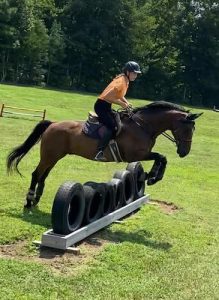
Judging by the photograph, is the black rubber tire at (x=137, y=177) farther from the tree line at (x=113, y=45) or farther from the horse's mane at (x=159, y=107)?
the tree line at (x=113, y=45)

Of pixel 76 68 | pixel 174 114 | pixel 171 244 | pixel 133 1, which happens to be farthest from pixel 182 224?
pixel 133 1

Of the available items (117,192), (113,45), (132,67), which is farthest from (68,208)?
(113,45)

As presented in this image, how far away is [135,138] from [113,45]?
183 ft

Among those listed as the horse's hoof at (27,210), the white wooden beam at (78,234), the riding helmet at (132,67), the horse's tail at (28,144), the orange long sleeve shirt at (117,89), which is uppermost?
Result: the riding helmet at (132,67)

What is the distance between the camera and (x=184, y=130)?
9359mm

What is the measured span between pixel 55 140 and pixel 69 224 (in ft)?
7.88

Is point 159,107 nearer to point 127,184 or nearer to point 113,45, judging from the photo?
point 127,184

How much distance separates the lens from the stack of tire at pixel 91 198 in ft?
25.1

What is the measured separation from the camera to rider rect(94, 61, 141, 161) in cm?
905

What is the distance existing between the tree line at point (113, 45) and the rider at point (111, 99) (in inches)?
1829

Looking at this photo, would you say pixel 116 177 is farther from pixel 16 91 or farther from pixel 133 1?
pixel 133 1

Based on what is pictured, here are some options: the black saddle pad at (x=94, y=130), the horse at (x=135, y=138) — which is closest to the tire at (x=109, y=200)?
the horse at (x=135, y=138)

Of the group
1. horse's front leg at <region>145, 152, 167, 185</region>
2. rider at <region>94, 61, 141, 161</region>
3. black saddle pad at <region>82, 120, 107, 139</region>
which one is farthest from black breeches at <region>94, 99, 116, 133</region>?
horse's front leg at <region>145, 152, 167, 185</region>

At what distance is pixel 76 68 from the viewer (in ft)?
206
